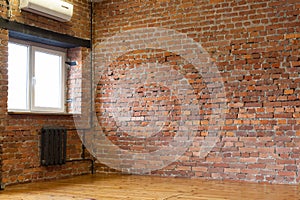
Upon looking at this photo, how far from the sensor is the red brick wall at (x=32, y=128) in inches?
206

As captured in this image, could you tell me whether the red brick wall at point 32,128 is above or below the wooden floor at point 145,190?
above

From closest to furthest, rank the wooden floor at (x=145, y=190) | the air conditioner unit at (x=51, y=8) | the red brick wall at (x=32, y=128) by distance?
the wooden floor at (x=145, y=190), the red brick wall at (x=32, y=128), the air conditioner unit at (x=51, y=8)

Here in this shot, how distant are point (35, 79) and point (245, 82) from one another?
2854 mm

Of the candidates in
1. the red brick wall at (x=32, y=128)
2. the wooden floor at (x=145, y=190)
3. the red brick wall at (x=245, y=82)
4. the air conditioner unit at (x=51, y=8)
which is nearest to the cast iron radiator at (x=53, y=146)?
the red brick wall at (x=32, y=128)

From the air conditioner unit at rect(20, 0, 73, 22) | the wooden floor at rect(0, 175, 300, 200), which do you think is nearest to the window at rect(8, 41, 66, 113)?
the air conditioner unit at rect(20, 0, 73, 22)

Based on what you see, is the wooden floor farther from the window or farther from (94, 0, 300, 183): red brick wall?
the window

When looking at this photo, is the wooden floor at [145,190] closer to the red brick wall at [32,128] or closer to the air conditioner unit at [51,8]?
the red brick wall at [32,128]

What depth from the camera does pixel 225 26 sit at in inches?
224

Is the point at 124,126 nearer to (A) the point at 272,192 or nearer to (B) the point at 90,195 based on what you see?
(B) the point at 90,195

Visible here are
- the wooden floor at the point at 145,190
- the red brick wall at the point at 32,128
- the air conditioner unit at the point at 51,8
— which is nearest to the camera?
the wooden floor at the point at 145,190

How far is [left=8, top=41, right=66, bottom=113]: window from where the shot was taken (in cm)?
570

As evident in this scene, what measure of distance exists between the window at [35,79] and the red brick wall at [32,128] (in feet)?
0.72

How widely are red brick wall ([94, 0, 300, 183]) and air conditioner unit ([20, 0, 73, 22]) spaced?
1129 millimetres

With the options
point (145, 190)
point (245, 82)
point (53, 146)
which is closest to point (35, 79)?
point (53, 146)
